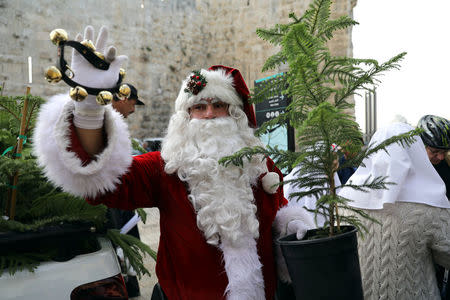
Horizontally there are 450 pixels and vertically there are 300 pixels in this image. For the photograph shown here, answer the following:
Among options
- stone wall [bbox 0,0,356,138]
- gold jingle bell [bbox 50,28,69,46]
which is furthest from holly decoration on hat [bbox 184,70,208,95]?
stone wall [bbox 0,0,356,138]

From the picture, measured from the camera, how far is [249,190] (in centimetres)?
200

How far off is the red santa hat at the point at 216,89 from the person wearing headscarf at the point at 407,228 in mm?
868

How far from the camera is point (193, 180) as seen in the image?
1951mm

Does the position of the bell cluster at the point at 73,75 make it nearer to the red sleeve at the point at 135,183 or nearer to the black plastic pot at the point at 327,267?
the red sleeve at the point at 135,183

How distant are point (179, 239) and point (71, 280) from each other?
0.58 meters

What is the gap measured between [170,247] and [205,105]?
0.87 metres

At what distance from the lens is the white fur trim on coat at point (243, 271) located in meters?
1.74

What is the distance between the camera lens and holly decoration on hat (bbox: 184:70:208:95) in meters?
2.10

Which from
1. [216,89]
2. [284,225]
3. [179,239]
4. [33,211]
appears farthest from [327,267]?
[33,211]

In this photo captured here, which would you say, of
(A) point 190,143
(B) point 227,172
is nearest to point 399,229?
(B) point 227,172

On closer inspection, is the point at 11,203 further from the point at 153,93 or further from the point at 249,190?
the point at 153,93

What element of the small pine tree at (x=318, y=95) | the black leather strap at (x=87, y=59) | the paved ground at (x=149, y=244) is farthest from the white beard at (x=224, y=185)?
the paved ground at (x=149, y=244)

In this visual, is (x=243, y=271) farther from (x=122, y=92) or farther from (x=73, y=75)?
(x=73, y=75)

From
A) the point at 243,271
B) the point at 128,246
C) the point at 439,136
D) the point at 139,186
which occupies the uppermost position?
the point at 439,136
